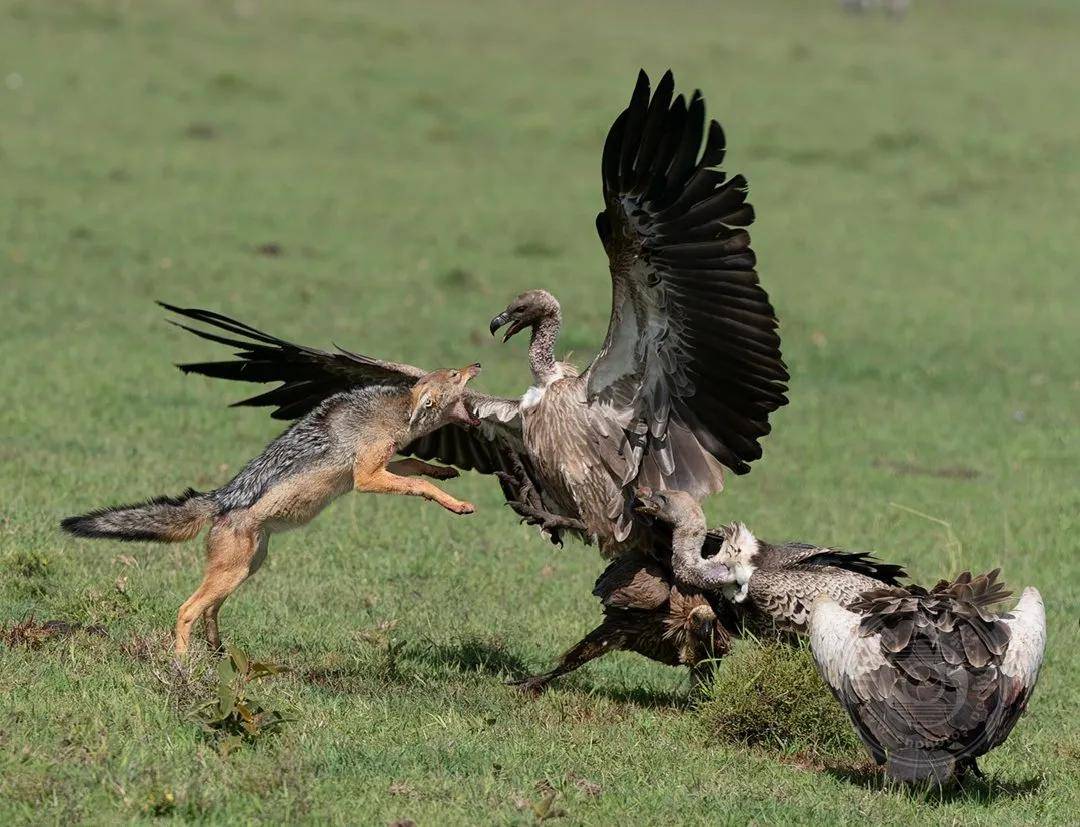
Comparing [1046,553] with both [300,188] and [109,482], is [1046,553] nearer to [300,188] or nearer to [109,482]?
[109,482]

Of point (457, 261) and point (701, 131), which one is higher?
point (701, 131)

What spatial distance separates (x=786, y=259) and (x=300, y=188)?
222 inches

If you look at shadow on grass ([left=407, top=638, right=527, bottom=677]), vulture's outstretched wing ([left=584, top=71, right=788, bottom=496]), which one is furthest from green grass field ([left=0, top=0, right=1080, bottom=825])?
vulture's outstretched wing ([left=584, top=71, right=788, bottom=496])

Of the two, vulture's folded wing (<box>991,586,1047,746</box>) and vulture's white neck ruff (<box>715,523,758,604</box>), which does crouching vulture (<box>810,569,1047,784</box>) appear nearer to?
vulture's folded wing (<box>991,586,1047,746</box>)

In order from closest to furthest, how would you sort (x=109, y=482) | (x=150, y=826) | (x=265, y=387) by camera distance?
(x=150, y=826) < (x=109, y=482) < (x=265, y=387)

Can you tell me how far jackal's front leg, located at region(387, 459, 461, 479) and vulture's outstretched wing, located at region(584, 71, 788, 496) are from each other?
77 cm

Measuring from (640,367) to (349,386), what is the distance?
1.56 m

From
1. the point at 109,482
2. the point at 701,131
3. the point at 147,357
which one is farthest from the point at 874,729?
the point at 147,357

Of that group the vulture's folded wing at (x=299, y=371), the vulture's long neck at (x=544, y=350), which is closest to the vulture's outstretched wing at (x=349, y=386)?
the vulture's folded wing at (x=299, y=371)

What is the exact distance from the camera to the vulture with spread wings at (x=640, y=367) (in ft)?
23.1

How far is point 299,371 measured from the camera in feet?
27.0

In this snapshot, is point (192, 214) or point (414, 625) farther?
point (192, 214)

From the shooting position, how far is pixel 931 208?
20266 millimetres

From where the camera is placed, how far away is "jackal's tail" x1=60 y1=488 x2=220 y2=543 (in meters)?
7.18
